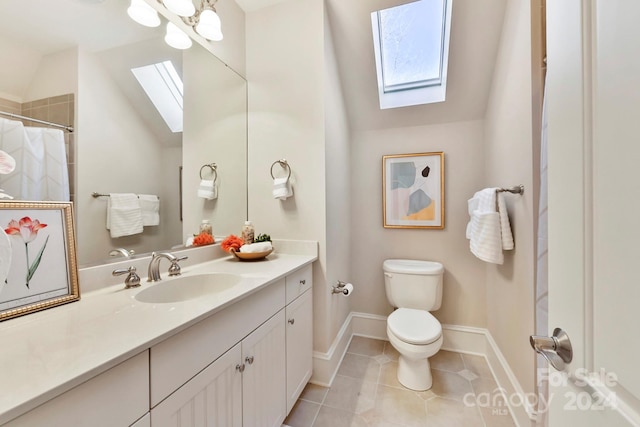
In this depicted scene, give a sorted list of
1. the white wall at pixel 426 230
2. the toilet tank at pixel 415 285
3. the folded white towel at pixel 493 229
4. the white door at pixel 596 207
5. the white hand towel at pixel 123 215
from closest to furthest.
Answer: the white door at pixel 596 207, the white hand towel at pixel 123 215, the folded white towel at pixel 493 229, the toilet tank at pixel 415 285, the white wall at pixel 426 230

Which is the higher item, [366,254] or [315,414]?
[366,254]

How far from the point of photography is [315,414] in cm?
140

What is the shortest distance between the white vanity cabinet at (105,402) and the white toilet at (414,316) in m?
1.39

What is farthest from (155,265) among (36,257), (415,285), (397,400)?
(415,285)

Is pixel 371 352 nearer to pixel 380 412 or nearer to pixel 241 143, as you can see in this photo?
pixel 380 412

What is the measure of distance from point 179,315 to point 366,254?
5.84 feet

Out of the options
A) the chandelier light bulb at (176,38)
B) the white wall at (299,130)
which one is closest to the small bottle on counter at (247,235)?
the white wall at (299,130)

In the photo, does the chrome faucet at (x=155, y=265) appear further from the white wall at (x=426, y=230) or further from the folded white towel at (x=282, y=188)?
the white wall at (x=426, y=230)

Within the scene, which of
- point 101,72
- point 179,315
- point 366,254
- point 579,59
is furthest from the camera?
point 366,254

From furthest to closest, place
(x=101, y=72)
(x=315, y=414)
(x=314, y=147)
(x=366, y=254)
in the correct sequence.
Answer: (x=366, y=254)
(x=314, y=147)
(x=315, y=414)
(x=101, y=72)

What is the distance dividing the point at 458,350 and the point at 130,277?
92.5 inches

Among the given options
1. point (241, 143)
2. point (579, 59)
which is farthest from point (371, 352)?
point (579, 59)

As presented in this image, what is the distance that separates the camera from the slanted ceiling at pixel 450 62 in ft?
5.16

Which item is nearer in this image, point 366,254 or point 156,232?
point 156,232
